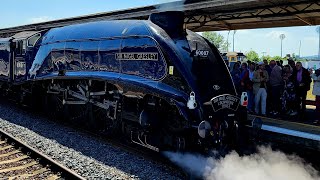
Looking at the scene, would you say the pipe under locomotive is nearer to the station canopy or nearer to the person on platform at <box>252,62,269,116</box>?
the station canopy

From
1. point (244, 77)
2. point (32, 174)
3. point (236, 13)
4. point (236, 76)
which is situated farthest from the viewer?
point (236, 76)

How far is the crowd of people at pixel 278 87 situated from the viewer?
10.9 meters

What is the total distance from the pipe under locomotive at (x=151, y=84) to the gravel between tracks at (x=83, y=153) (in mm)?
489

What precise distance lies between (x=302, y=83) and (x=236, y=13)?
3.00m

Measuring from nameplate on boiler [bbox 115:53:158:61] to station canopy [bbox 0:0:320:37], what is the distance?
2208 millimetres

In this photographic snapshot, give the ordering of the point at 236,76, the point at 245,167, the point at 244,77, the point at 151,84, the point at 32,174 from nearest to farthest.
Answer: the point at 32,174 → the point at 245,167 → the point at 151,84 → the point at 244,77 → the point at 236,76

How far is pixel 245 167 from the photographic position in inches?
262

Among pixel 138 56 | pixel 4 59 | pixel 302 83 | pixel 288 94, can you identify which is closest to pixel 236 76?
pixel 288 94

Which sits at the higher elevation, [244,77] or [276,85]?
[244,77]

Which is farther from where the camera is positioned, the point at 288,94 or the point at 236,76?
the point at 236,76

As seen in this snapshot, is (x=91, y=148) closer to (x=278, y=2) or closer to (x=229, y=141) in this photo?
(x=229, y=141)

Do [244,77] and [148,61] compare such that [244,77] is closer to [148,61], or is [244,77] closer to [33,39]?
[148,61]

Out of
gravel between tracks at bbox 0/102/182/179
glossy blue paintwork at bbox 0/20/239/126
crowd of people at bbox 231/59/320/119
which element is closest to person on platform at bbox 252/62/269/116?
crowd of people at bbox 231/59/320/119

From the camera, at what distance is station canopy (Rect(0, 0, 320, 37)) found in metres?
9.13
